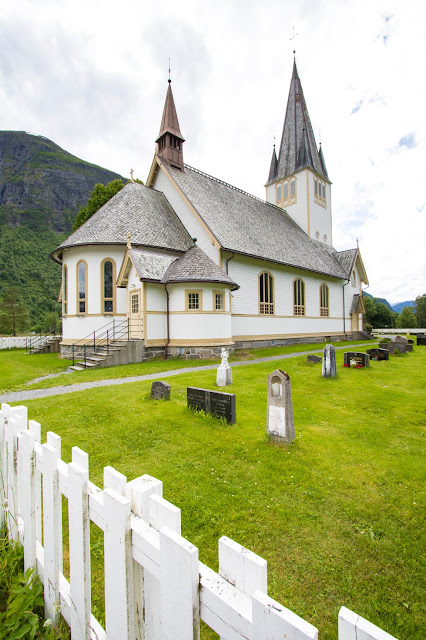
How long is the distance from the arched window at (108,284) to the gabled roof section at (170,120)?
1176 centimetres

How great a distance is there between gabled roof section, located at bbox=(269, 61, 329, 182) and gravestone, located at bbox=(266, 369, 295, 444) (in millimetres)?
30694

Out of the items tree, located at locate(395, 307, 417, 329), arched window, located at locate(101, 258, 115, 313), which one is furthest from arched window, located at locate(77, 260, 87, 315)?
tree, located at locate(395, 307, 417, 329)

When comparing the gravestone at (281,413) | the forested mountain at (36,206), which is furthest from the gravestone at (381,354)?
the forested mountain at (36,206)

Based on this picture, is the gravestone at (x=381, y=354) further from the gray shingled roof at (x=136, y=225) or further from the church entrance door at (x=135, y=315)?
the gray shingled roof at (x=136, y=225)

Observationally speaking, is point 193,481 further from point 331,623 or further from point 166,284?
point 166,284

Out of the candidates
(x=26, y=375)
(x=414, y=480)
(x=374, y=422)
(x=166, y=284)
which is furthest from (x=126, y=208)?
(x=414, y=480)

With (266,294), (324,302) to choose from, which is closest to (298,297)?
(266,294)

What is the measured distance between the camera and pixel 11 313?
3884 centimetres

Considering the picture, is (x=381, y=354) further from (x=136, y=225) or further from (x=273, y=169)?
(x=273, y=169)

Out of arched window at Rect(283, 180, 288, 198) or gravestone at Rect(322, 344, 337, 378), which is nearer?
gravestone at Rect(322, 344, 337, 378)

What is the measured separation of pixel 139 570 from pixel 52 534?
2.47ft

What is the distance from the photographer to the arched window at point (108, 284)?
1833 centimetres

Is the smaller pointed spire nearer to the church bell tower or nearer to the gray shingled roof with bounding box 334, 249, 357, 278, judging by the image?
the church bell tower

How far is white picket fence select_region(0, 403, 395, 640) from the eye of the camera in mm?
1094
